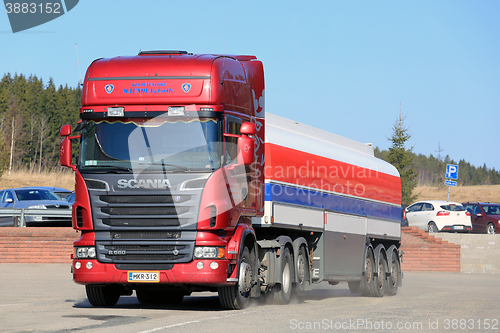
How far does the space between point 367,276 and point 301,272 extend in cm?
392

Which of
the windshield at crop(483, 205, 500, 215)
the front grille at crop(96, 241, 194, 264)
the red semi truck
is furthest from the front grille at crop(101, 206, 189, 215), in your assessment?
the windshield at crop(483, 205, 500, 215)

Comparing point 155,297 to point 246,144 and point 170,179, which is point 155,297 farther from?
point 246,144

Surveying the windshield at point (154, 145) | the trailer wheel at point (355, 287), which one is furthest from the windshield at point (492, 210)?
the windshield at point (154, 145)

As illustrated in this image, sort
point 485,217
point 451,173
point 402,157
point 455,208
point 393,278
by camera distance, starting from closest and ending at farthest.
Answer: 1. point 393,278
2. point 455,208
3. point 451,173
4. point 485,217
5. point 402,157

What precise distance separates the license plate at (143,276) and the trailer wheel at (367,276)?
749cm

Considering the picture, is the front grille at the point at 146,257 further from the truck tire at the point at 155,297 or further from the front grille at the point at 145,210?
the truck tire at the point at 155,297

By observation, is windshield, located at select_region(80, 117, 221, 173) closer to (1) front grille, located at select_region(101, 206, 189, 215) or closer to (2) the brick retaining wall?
(1) front grille, located at select_region(101, 206, 189, 215)

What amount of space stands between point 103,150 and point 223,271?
2.49m

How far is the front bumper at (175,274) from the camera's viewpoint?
10484 mm

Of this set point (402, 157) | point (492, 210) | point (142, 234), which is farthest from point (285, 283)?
point (402, 157)

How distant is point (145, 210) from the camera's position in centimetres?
1062

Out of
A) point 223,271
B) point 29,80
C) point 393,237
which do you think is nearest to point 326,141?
point 393,237

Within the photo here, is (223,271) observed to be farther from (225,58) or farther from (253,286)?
(225,58)

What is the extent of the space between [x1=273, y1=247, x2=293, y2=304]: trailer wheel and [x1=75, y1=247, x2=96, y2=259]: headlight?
3570 millimetres
